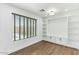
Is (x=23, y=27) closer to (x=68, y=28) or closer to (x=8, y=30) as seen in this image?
(x=8, y=30)

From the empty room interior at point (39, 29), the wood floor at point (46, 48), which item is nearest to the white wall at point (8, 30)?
the empty room interior at point (39, 29)

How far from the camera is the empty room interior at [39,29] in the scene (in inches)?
68.2

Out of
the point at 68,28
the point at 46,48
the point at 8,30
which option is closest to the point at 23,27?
the point at 8,30

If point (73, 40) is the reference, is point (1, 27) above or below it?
above

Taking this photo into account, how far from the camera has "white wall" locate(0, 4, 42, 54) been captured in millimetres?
A: 1704

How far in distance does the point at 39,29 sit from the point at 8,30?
0.69 m

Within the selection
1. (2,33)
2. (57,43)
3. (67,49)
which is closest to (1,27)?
(2,33)

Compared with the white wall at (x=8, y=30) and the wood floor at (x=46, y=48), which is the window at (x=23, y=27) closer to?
the white wall at (x=8, y=30)

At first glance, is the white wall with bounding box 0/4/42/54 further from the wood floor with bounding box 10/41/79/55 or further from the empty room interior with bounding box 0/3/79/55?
the wood floor with bounding box 10/41/79/55

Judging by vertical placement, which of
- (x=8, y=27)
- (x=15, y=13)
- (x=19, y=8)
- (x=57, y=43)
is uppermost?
(x=19, y=8)

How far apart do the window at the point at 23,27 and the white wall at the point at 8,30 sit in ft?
0.27

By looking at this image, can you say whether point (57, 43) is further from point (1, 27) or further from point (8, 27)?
point (1, 27)
